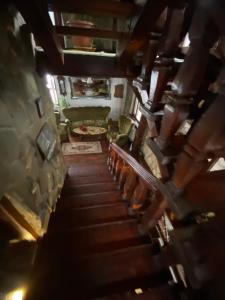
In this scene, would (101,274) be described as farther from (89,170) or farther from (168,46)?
(89,170)

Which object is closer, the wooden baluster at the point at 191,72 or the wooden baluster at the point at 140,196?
the wooden baluster at the point at 191,72

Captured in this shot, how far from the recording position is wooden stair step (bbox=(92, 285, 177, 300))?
1.11m

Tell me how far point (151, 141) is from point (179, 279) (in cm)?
106

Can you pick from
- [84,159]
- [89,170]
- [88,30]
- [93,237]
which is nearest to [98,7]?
[88,30]

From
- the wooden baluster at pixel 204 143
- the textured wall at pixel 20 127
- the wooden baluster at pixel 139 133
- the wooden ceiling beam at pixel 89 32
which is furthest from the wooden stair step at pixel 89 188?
the wooden ceiling beam at pixel 89 32

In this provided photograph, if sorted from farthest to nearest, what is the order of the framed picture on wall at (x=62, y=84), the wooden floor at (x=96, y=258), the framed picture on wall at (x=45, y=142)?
the framed picture on wall at (x=62, y=84)
the framed picture on wall at (x=45, y=142)
the wooden floor at (x=96, y=258)

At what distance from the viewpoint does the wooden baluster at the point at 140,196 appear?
1.52 meters

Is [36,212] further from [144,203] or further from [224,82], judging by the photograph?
[224,82]

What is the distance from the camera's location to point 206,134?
0.81m

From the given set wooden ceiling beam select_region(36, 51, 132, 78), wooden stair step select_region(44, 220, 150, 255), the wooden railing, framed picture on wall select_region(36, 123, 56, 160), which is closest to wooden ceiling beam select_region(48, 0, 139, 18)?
wooden ceiling beam select_region(36, 51, 132, 78)

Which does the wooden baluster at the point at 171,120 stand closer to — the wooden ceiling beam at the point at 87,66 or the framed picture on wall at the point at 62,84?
the wooden ceiling beam at the point at 87,66

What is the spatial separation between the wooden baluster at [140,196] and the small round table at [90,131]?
12.3ft

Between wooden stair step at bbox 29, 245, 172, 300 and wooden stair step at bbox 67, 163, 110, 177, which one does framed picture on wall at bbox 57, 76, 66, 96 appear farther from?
wooden stair step at bbox 29, 245, 172, 300

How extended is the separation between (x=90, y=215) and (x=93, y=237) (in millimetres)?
340
